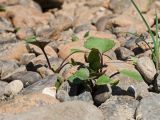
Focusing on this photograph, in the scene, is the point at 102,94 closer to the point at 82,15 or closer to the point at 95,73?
the point at 95,73

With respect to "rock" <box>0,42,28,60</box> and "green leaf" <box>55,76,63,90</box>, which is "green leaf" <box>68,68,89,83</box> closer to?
"green leaf" <box>55,76,63,90</box>

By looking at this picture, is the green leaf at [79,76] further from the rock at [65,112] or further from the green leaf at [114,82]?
the rock at [65,112]

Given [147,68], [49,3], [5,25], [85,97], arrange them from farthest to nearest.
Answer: [49,3] → [5,25] → [147,68] → [85,97]

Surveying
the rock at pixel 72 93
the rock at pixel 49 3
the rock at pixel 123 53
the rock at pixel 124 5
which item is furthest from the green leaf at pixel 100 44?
the rock at pixel 49 3

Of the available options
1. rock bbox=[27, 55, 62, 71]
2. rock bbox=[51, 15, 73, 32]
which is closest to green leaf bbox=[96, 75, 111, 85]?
rock bbox=[27, 55, 62, 71]

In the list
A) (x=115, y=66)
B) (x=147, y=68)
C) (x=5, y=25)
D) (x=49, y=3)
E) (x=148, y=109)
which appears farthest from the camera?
(x=49, y=3)

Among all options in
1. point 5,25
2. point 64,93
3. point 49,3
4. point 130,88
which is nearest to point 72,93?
point 64,93

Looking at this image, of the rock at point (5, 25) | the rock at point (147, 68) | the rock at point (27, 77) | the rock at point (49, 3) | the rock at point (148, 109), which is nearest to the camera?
the rock at point (148, 109)
